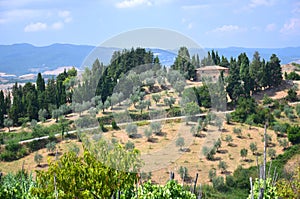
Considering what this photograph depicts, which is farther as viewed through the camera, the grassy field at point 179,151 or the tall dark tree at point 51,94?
the tall dark tree at point 51,94

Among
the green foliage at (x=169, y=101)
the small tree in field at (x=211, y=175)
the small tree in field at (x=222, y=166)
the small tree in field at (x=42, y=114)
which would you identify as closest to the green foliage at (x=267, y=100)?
the small tree in field at (x=222, y=166)

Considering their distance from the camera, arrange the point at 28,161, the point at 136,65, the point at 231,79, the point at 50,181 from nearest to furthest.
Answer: the point at 136,65, the point at 50,181, the point at 28,161, the point at 231,79

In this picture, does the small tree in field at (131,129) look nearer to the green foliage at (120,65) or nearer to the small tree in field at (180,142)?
the green foliage at (120,65)

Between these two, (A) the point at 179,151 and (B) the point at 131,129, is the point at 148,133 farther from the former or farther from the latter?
(A) the point at 179,151

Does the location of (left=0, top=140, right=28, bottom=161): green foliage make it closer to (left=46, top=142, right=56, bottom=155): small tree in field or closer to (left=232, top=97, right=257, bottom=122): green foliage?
(left=46, top=142, right=56, bottom=155): small tree in field

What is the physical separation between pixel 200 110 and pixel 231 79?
25152mm

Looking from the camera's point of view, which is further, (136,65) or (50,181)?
(50,181)

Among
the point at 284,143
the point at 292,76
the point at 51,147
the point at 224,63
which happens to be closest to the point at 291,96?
the point at 292,76

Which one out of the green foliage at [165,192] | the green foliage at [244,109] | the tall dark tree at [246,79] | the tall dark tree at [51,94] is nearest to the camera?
the green foliage at [165,192]

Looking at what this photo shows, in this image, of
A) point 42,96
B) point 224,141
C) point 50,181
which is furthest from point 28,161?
point 50,181

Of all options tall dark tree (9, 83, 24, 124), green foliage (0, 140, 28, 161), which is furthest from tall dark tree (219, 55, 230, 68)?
green foliage (0, 140, 28, 161)

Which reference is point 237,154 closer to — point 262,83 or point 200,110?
point 262,83

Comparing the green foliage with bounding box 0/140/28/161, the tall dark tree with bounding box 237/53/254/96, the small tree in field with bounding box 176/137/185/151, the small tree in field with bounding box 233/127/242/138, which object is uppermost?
the tall dark tree with bounding box 237/53/254/96

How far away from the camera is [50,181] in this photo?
31.9 feet
